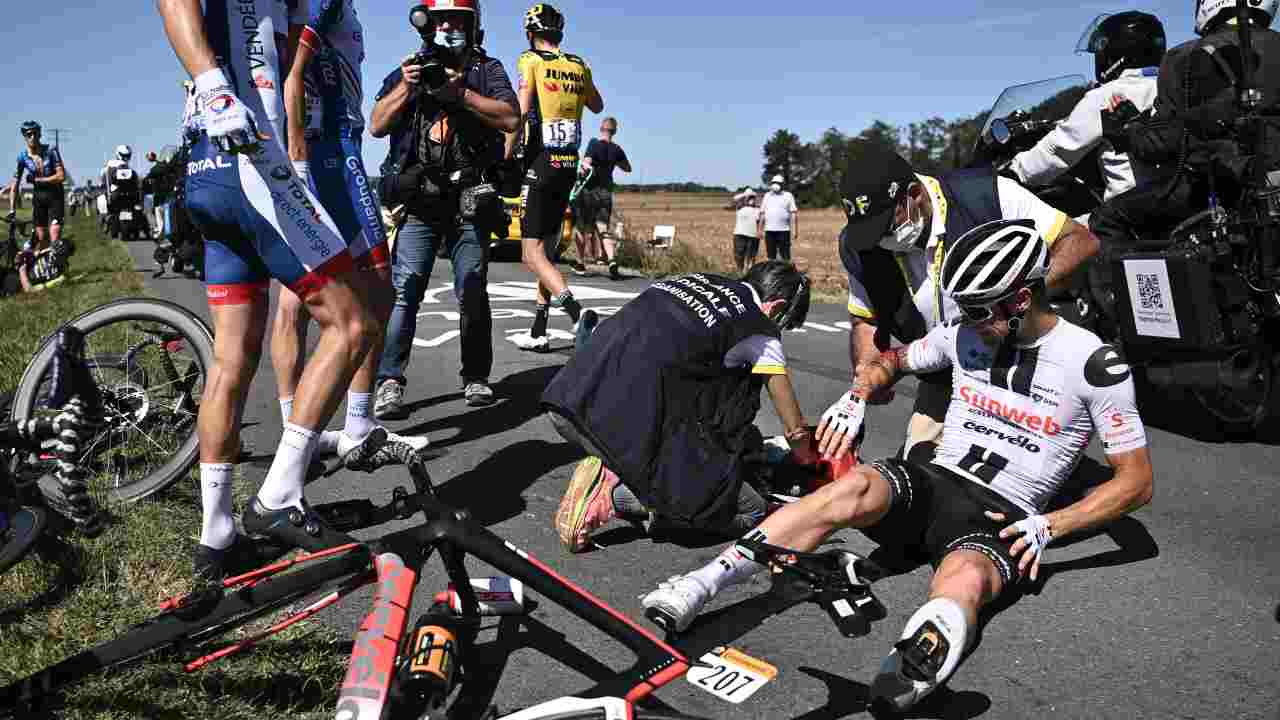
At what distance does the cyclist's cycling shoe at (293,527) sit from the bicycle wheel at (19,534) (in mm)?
773

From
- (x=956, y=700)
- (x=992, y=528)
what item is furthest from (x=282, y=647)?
(x=992, y=528)

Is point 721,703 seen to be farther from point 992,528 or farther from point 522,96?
point 522,96

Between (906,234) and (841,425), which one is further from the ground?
(906,234)

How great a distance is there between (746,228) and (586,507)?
53.7 feet

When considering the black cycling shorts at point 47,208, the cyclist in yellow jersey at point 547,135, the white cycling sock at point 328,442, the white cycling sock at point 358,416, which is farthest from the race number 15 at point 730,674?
the black cycling shorts at point 47,208

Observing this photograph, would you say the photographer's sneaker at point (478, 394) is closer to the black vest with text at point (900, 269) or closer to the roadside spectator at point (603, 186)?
the black vest with text at point (900, 269)

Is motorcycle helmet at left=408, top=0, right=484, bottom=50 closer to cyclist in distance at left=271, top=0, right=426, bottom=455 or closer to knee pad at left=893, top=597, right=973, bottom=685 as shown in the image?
cyclist in distance at left=271, top=0, right=426, bottom=455

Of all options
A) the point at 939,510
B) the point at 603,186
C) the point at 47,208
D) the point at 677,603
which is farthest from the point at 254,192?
the point at 47,208

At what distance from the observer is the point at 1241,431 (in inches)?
232

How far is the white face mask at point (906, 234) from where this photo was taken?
4.52 m

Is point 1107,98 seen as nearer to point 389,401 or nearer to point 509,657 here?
point 389,401

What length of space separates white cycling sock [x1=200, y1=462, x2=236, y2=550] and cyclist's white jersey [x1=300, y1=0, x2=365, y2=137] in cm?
184

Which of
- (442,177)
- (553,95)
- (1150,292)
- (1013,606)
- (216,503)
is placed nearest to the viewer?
(216,503)

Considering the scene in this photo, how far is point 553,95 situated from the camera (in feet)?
27.3
